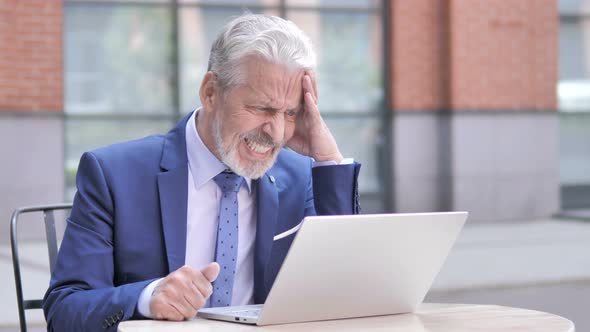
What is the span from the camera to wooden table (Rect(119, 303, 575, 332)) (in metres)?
2.42

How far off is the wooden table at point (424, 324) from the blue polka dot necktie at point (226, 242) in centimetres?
32

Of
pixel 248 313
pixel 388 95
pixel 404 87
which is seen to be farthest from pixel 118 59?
pixel 248 313

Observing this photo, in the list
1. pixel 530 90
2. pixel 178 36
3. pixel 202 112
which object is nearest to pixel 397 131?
pixel 530 90

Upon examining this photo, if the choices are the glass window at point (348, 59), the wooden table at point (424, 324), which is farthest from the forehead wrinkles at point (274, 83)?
the glass window at point (348, 59)

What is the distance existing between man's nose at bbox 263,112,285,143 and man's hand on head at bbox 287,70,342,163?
0.36ft

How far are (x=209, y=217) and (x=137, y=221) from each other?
23cm

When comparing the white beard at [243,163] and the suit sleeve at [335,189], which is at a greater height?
the white beard at [243,163]

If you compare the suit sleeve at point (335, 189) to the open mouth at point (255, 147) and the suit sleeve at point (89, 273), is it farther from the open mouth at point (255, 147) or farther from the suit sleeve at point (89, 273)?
the suit sleeve at point (89, 273)

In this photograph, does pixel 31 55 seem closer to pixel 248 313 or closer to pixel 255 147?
pixel 255 147

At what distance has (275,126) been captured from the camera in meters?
2.80

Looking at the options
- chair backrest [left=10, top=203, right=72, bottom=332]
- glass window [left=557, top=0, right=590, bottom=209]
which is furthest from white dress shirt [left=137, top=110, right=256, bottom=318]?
glass window [left=557, top=0, right=590, bottom=209]

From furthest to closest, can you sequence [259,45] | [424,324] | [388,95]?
[388,95] → [259,45] → [424,324]

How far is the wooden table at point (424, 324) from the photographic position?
95.2 inches

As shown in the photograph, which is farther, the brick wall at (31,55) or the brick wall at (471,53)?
the brick wall at (471,53)
